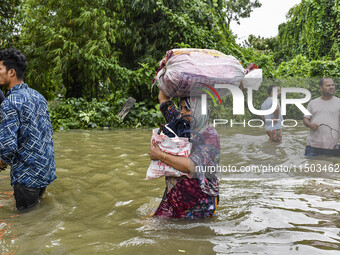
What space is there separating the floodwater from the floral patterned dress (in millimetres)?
119

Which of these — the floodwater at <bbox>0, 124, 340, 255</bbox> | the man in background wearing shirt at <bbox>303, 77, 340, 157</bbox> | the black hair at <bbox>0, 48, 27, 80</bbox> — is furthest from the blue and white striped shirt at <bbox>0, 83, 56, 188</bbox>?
the man in background wearing shirt at <bbox>303, 77, 340, 157</bbox>

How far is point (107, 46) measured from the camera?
33.3ft

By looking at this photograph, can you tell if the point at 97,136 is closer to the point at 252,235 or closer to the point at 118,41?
the point at 118,41

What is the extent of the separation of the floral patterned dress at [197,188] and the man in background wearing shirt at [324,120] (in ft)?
7.26

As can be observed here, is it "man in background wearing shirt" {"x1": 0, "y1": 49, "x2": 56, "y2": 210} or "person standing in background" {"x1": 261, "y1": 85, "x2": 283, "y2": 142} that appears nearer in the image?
"man in background wearing shirt" {"x1": 0, "y1": 49, "x2": 56, "y2": 210}

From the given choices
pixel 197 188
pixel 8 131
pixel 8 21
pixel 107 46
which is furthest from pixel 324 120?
pixel 8 21

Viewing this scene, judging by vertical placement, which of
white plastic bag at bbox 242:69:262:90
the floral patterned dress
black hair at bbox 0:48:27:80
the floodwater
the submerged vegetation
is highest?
the submerged vegetation

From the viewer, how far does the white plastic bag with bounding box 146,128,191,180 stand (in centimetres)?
220

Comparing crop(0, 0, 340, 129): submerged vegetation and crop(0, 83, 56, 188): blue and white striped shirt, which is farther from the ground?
crop(0, 0, 340, 129): submerged vegetation

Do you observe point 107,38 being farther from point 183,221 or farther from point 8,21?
point 183,221

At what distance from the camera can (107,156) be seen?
17.5 ft

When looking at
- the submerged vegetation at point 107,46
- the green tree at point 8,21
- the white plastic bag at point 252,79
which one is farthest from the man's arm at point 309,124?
the green tree at point 8,21

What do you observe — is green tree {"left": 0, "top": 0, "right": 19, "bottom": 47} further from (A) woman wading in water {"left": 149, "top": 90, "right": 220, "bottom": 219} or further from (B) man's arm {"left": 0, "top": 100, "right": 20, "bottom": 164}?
(A) woman wading in water {"left": 149, "top": 90, "right": 220, "bottom": 219}

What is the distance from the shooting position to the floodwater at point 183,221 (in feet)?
7.23
